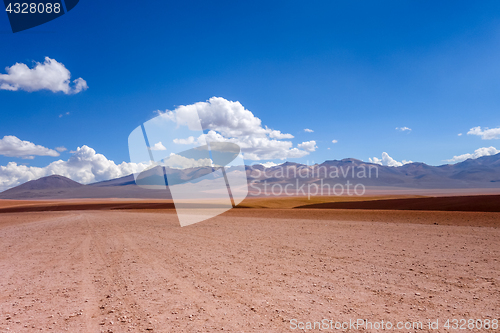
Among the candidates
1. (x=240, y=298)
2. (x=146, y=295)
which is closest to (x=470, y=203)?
(x=240, y=298)

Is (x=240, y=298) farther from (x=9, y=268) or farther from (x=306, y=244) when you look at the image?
(x=9, y=268)

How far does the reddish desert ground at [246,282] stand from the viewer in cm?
407

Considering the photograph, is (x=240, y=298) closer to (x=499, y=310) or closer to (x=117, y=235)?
(x=499, y=310)

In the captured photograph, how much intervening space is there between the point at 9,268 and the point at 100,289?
13.0 ft

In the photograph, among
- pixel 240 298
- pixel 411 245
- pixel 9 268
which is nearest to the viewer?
pixel 240 298

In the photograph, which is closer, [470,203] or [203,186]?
[470,203]

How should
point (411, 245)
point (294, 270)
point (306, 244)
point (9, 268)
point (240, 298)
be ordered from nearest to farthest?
point (240, 298) → point (294, 270) → point (9, 268) → point (411, 245) → point (306, 244)

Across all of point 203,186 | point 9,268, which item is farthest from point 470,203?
point 203,186

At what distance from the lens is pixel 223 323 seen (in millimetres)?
3943

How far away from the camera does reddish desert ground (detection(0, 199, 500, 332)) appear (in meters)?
4.07

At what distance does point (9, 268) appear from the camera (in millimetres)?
7141

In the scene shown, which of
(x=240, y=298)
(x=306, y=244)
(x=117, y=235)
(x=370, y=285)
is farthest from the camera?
(x=117, y=235)

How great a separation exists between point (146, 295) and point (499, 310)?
6.03 m

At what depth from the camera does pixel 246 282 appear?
18.5ft
